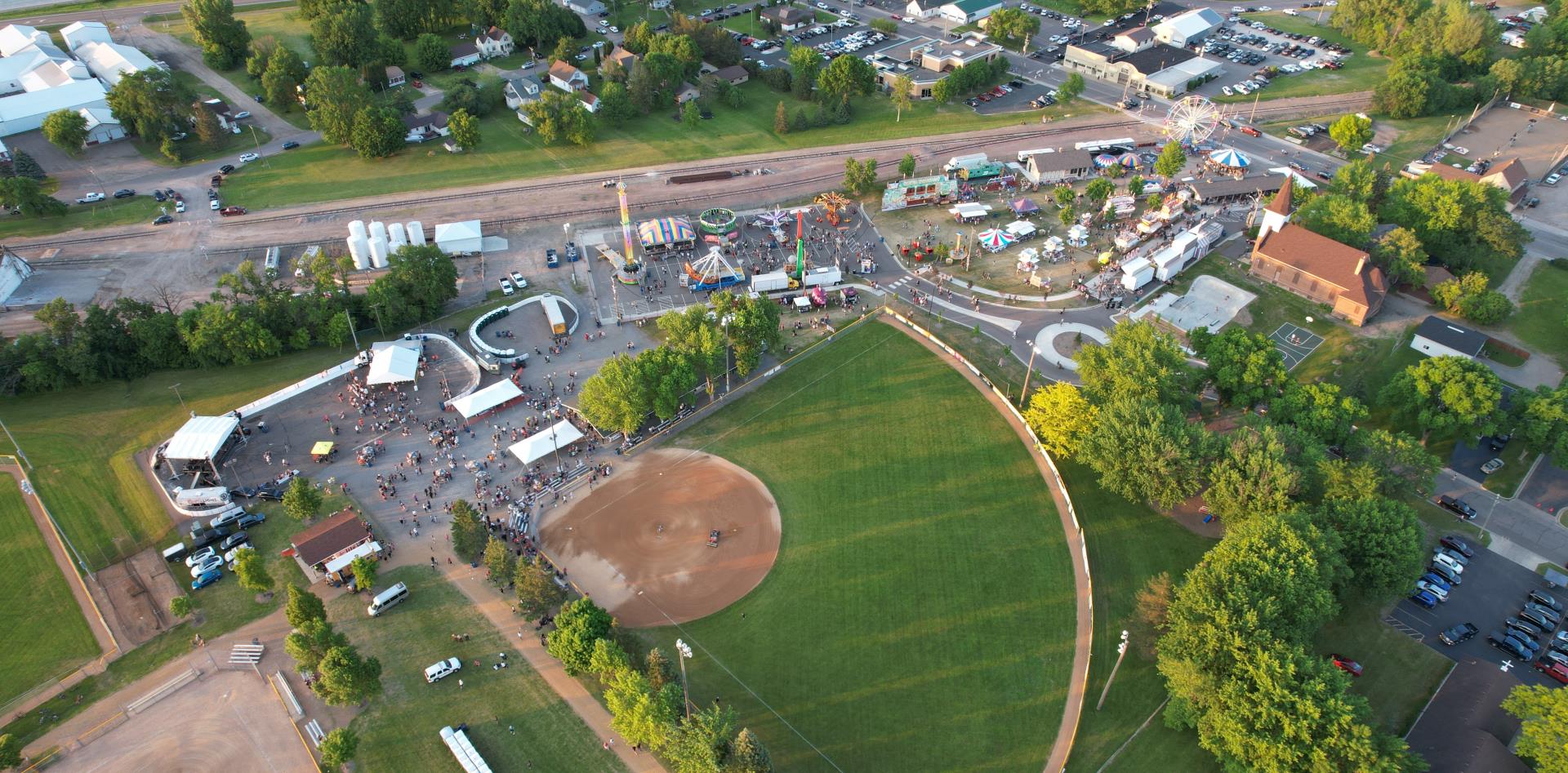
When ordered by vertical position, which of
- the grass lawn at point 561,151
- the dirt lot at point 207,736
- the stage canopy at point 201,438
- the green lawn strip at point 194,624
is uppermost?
the grass lawn at point 561,151

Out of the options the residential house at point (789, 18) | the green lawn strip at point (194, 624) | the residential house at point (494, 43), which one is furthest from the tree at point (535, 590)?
the residential house at point (789, 18)

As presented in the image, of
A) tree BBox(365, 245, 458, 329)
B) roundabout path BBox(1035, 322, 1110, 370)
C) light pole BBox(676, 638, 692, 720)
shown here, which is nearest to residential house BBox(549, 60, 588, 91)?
tree BBox(365, 245, 458, 329)

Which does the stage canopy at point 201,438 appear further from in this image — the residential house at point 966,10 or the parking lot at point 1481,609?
the residential house at point 966,10

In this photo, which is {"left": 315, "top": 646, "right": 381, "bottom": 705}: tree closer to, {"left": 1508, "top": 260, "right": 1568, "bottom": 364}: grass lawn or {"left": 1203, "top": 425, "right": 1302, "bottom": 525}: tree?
{"left": 1203, "top": 425, "right": 1302, "bottom": 525}: tree

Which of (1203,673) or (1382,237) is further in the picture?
(1382,237)

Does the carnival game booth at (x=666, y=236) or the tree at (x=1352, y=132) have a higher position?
the tree at (x=1352, y=132)

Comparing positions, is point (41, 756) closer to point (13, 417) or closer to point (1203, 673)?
point (13, 417)

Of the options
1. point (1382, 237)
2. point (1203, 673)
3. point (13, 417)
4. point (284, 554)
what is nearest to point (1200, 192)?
point (1382, 237)
